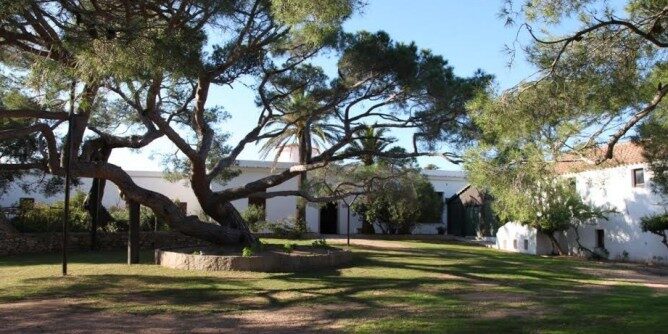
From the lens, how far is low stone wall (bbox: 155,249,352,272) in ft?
49.1

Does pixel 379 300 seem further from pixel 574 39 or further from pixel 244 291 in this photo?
pixel 574 39

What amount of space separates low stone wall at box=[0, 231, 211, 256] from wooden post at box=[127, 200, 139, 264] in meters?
3.47

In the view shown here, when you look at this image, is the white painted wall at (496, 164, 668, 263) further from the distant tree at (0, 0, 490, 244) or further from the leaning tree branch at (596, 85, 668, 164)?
the leaning tree branch at (596, 85, 668, 164)

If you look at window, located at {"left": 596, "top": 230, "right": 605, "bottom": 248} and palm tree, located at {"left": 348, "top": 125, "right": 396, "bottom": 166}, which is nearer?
palm tree, located at {"left": 348, "top": 125, "right": 396, "bottom": 166}

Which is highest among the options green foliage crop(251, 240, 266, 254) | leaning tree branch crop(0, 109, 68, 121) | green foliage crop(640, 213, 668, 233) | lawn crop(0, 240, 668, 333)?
leaning tree branch crop(0, 109, 68, 121)

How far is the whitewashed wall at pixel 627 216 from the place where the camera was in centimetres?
2091

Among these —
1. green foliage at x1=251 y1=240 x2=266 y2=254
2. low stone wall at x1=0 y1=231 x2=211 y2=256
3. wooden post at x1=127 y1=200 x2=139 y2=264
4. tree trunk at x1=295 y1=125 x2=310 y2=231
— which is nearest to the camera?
wooden post at x1=127 y1=200 x2=139 y2=264

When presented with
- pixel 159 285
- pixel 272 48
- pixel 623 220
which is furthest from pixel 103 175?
pixel 623 220

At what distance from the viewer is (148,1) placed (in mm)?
12742

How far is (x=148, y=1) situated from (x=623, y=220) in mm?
18251

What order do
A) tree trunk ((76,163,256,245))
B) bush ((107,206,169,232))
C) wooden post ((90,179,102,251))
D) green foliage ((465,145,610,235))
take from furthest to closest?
bush ((107,206,169,232)) < wooden post ((90,179,102,251)) < tree trunk ((76,163,256,245)) < green foliage ((465,145,610,235))

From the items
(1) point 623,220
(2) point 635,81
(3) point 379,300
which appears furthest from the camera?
(1) point 623,220

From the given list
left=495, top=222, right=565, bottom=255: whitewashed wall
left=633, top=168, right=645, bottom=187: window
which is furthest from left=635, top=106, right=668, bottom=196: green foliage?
left=495, top=222, right=565, bottom=255: whitewashed wall

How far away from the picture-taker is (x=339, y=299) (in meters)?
11.1
